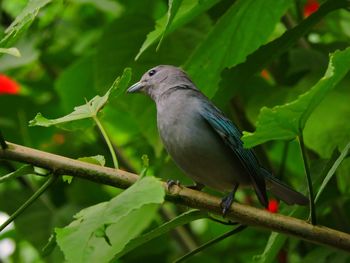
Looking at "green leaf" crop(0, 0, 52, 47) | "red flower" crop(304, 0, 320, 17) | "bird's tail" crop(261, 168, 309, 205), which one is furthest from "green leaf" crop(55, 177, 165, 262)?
"red flower" crop(304, 0, 320, 17)

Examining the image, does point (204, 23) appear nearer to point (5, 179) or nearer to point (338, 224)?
point (338, 224)

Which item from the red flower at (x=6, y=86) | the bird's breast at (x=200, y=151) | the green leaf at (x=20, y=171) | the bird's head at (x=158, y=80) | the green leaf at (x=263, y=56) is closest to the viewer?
the green leaf at (x=20, y=171)

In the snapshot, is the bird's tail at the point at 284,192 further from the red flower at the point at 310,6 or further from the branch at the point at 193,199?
the red flower at the point at 310,6

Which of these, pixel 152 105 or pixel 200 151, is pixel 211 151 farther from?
pixel 152 105

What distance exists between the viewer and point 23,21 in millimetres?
2139

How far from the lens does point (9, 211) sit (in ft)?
13.3

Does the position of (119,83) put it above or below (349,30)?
above

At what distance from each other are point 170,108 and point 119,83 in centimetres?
101

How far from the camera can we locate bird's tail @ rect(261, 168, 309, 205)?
258 cm

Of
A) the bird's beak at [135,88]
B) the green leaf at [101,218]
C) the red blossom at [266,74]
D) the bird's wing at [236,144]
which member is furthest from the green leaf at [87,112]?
the red blossom at [266,74]

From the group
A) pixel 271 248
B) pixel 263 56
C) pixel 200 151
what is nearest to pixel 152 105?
pixel 200 151

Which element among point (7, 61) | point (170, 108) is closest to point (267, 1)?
point (170, 108)

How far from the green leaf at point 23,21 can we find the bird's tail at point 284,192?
1.08 meters

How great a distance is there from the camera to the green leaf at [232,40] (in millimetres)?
2715
